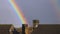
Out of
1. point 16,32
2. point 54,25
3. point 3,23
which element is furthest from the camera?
point 3,23

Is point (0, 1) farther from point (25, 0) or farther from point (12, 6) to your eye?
point (25, 0)

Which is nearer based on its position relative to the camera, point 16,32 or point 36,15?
point 16,32

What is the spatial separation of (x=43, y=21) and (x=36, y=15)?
11 cm

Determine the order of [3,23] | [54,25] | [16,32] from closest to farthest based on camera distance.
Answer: [16,32], [54,25], [3,23]

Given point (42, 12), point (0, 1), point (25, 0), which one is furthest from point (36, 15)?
point (0, 1)

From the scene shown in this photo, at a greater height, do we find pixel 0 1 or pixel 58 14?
pixel 0 1

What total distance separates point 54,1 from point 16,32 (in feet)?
2.10

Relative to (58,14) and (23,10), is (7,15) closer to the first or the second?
(23,10)

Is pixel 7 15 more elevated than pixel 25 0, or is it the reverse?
pixel 25 0

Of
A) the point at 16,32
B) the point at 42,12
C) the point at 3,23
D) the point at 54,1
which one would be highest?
the point at 54,1

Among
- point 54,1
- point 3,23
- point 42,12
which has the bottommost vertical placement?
A: point 3,23

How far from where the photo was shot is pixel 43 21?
137 centimetres

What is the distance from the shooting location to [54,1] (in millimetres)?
1426

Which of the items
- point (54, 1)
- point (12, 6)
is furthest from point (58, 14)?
point (12, 6)
